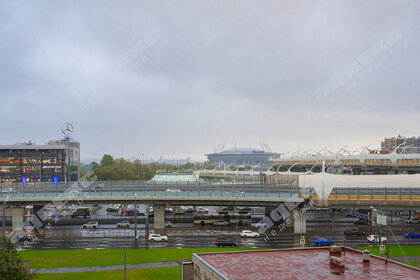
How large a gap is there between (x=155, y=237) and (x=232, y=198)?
45.8 feet

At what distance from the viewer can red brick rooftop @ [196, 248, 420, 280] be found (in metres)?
20.5

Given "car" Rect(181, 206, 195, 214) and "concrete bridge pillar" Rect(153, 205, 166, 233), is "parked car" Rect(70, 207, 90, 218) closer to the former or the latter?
"car" Rect(181, 206, 195, 214)

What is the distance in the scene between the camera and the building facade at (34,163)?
138 meters

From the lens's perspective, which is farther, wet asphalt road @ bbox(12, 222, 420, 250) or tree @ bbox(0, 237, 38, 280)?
wet asphalt road @ bbox(12, 222, 420, 250)

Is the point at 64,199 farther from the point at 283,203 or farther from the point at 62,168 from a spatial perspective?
the point at 62,168

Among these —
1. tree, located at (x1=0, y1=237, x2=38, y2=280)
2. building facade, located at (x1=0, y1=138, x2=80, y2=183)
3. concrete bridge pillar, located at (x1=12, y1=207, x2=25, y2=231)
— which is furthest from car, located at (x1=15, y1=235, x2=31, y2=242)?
building facade, located at (x1=0, y1=138, x2=80, y2=183)

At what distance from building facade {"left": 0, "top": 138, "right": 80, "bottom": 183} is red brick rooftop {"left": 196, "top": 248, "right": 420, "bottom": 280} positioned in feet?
410

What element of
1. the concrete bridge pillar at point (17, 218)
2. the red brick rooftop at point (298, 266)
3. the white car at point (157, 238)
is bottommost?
the white car at point (157, 238)

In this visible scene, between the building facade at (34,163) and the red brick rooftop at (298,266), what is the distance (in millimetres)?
125117

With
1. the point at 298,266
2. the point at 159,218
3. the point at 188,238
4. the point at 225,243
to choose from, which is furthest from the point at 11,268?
the point at 159,218

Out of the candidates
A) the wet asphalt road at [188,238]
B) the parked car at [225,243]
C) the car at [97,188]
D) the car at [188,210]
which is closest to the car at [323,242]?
the wet asphalt road at [188,238]

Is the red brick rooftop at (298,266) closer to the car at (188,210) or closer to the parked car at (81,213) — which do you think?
the parked car at (81,213)

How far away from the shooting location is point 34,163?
461 feet

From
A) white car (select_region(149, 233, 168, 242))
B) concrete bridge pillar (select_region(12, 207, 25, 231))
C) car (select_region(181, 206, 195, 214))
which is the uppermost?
concrete bridge pillar (select_region(12, 207, 25, 231))
